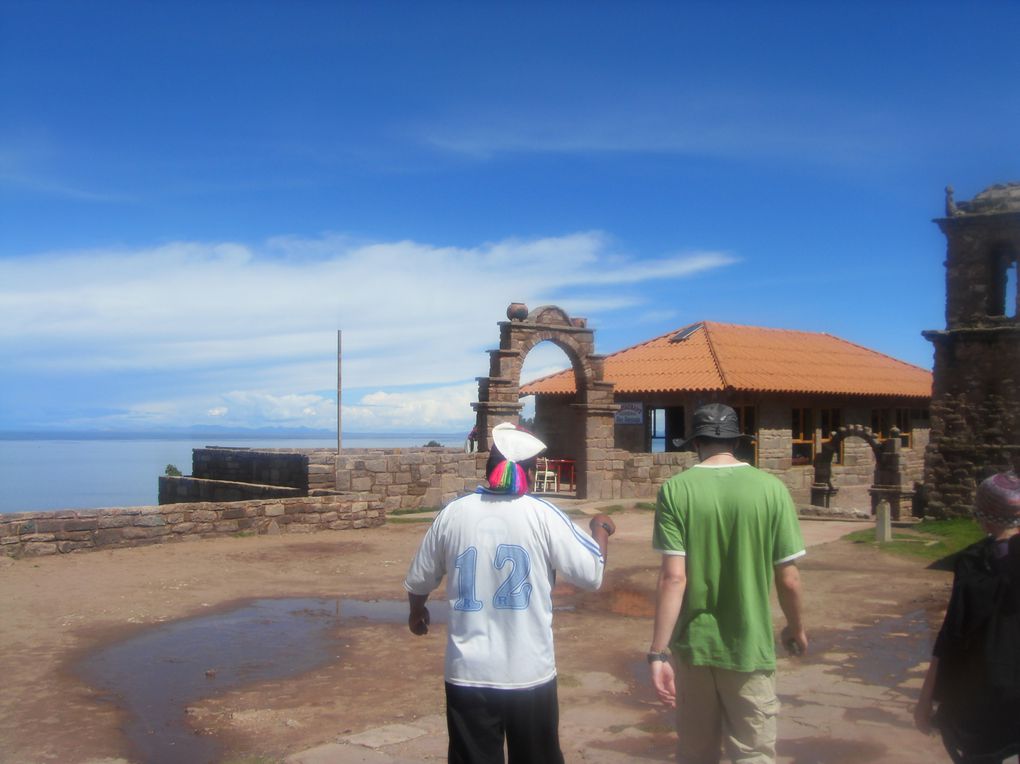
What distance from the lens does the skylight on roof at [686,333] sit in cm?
3117

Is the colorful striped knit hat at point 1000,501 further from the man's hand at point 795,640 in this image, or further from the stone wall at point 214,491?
the stone wall at point 214,491

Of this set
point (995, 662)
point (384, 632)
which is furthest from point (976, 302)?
point (995, 662)

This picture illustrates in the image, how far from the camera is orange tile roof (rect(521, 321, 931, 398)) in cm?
2756

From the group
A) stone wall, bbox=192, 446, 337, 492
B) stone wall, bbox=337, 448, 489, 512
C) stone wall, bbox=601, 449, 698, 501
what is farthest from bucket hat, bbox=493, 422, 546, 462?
stone wall, bbox=601, 449, 698, 501

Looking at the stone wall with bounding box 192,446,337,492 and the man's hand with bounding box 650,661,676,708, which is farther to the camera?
the stone wall with bounding box 192,446,337,492

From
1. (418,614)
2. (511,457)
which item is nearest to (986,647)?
(511,457)

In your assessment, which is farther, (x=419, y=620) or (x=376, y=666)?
(x=376, y=666)

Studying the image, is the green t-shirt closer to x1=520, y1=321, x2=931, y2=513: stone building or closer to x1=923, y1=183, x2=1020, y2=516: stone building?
x1=923, y1=183, x2=1020, y2=516: stone building

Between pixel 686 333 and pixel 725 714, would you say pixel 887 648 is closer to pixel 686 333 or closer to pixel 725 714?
pixel 725 714

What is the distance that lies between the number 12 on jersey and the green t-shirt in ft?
1.87

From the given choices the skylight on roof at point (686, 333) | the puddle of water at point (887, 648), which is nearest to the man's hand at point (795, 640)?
the puddle of water at point (887, 648)

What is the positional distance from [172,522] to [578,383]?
1127 cm

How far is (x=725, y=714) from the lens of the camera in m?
4.01

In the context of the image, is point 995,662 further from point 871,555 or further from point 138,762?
point 871,555
